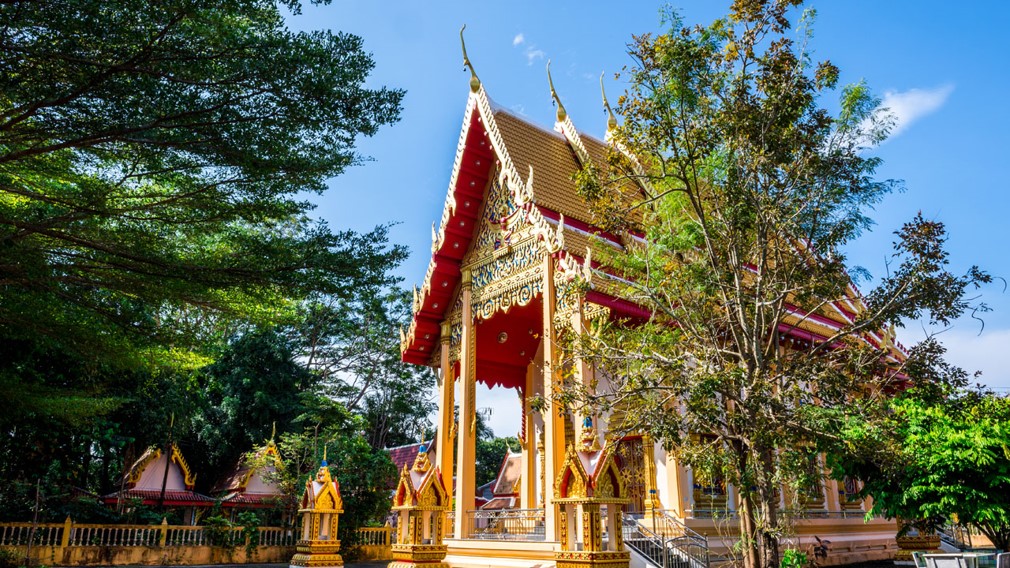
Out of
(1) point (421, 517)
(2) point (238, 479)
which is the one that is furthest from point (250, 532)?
(2) point (238, 479)

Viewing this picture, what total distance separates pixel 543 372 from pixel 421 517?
2712 millimetres

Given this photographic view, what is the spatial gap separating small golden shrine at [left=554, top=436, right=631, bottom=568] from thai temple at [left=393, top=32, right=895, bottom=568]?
0.02m

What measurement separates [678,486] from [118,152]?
8144mm

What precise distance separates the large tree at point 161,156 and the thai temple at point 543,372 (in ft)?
8.29

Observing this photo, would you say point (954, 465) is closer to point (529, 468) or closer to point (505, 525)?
point (505, 525)

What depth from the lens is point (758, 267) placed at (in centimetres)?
637

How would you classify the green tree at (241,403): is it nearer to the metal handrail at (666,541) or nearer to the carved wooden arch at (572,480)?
the metal handrail at (666,541)

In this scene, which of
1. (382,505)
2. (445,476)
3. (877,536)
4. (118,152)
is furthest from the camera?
(382,505)

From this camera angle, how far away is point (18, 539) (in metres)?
13.0

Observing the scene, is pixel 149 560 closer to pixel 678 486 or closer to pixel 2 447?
pixel 2 447

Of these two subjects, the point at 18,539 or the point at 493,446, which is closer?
the point at 18,539

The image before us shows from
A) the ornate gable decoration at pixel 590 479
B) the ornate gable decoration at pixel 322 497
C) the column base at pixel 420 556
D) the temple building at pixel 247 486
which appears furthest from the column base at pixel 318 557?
the temple building at pixel 247 486

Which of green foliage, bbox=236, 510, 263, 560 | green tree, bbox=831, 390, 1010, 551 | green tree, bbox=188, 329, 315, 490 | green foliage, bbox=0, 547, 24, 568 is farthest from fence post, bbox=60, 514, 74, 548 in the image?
green tree, bbox=831, 390, 1010, 551

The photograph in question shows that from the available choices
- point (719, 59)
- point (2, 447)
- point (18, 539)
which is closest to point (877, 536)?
point (719, 59)
